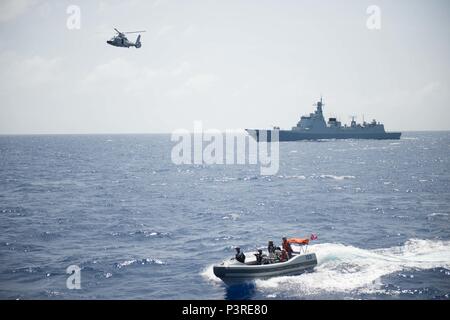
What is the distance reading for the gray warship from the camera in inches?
5546

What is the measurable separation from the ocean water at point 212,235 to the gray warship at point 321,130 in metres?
83.6

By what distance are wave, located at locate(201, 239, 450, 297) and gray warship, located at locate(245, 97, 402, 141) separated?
382 feet

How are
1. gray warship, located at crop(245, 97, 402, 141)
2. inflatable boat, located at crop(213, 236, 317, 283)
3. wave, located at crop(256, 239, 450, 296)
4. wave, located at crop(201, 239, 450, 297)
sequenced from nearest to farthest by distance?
wave, located at crop(201, 239, 450, 297), wave, located at crop(256, 239, 450, 296), inflatable boat, located at crop(213, 236, 317, 283), gray warship, located at crop(245, 97, 402, 141)

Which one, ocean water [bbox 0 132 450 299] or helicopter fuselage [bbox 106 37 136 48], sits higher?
helicopter fuselage [bbox 106 37 136 48]

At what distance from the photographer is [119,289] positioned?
19719mm

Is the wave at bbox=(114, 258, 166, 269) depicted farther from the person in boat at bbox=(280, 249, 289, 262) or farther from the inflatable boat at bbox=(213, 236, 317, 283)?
the person in boat at bbox=(280, 249, 289, 262)

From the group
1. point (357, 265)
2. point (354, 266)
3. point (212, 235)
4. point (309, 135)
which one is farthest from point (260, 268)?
point (309, 135)

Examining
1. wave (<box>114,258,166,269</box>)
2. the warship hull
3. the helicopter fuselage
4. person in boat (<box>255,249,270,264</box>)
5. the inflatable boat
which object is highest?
the helicopter fuselage

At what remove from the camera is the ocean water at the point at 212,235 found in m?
19.9

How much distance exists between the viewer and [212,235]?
2984 centimetres

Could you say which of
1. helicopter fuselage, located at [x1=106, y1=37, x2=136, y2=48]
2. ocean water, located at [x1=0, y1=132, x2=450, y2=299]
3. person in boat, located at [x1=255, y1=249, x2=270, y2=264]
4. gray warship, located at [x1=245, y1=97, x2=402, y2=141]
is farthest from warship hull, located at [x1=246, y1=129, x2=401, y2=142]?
person in boat, located at [x1=255, y1=249, x2=270, y2=264]

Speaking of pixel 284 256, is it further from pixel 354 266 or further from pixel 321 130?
pixel 321 130

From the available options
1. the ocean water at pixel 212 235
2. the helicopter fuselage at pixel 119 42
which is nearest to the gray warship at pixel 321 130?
the ocean water at pixel 212 235
